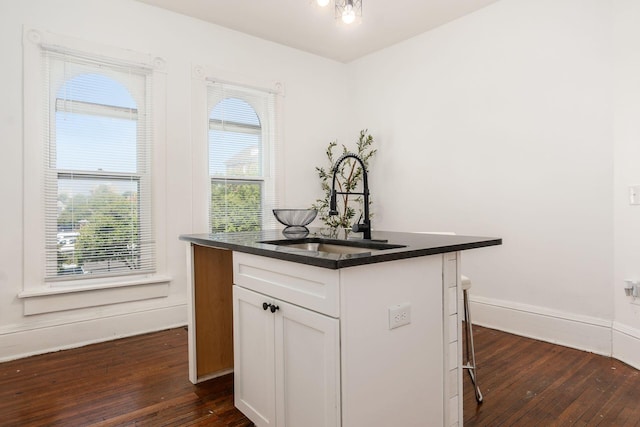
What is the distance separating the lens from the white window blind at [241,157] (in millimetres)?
3826

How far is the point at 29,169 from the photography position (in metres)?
2.88

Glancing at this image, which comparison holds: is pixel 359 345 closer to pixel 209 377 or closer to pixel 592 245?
pixel 209 377

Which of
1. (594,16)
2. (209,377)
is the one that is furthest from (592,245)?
(209,377)

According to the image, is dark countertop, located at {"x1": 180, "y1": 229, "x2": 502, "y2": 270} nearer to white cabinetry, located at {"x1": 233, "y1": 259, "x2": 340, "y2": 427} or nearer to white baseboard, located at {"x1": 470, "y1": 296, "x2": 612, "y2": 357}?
white cabinetry, located at {"x1": 233, "y1": 259, "x2": 340, "y2": 427}

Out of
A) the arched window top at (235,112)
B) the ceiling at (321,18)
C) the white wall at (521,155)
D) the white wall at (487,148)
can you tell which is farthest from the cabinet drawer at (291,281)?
the ceiling at (321,18)

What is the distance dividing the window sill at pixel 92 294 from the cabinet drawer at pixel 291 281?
181 cm

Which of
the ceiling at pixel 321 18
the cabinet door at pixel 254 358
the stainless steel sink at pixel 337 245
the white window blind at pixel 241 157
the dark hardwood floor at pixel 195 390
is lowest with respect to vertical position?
the dark hardwood floor at pixel 195 390

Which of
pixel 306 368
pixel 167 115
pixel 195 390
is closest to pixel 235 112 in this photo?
pixel 167 115

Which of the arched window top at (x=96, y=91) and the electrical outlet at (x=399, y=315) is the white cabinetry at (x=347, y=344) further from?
the arched window top at (x=96, y=91)

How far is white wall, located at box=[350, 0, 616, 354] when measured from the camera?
282 cm

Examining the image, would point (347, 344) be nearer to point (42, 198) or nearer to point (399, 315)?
point (399, 315)

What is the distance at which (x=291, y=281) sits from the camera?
1.59m

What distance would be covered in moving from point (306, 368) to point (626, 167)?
8.33 ft

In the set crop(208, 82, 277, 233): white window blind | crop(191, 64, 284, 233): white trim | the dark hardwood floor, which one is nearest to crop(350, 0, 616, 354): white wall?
the dark hardwood floor
